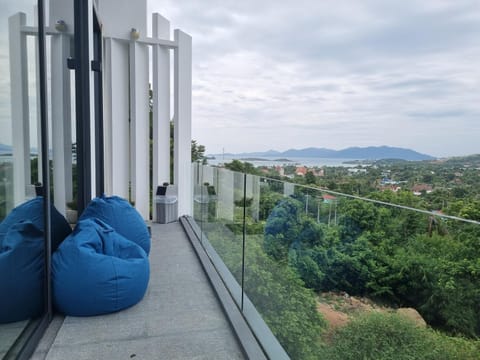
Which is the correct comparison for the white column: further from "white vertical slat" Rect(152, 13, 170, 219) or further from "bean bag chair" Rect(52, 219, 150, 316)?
"white vertical slat" Rect(152, 13, 170, 219)

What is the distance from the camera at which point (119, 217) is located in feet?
10.6

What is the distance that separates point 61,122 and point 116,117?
281 centimetres

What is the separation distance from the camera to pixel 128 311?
8.19ft

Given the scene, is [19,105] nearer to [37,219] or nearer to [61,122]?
[37,219]

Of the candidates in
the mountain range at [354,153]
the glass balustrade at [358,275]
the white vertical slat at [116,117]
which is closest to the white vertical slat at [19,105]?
the glass balustrade at [358,275]

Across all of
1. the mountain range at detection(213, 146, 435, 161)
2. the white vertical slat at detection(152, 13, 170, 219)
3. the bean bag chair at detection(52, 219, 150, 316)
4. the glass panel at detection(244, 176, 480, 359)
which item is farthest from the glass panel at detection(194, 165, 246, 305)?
the mountain range at detection(213, 146, 435, 161)

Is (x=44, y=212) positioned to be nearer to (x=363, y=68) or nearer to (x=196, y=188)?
(x=196, y=188)

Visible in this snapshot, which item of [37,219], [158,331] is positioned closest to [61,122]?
[37,219]

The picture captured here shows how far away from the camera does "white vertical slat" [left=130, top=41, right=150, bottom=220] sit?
5664mm

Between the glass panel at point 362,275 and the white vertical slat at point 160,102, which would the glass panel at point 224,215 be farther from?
the white vertical slat at point 160,102

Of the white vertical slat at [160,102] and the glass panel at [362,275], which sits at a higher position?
the white vertical slat at [160,102]

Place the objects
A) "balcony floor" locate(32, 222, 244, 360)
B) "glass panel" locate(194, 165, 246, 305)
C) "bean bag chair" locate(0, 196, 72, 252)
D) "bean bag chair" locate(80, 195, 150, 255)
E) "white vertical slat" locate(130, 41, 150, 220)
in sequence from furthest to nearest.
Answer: "white vertical slat" locate(130, 41, 150, 220) → "bean bag chair" locate(80, 195, 150, 255) → "glass panel" locate(194, 165, 246, 305) → "balcony floor" locate(32, 222, 244, 360) → "bean bag chair" locate(0, 196, 72, 252)

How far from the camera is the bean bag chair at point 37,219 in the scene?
1.66 meters

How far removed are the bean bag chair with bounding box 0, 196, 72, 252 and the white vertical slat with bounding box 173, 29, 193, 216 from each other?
3.21 meters
